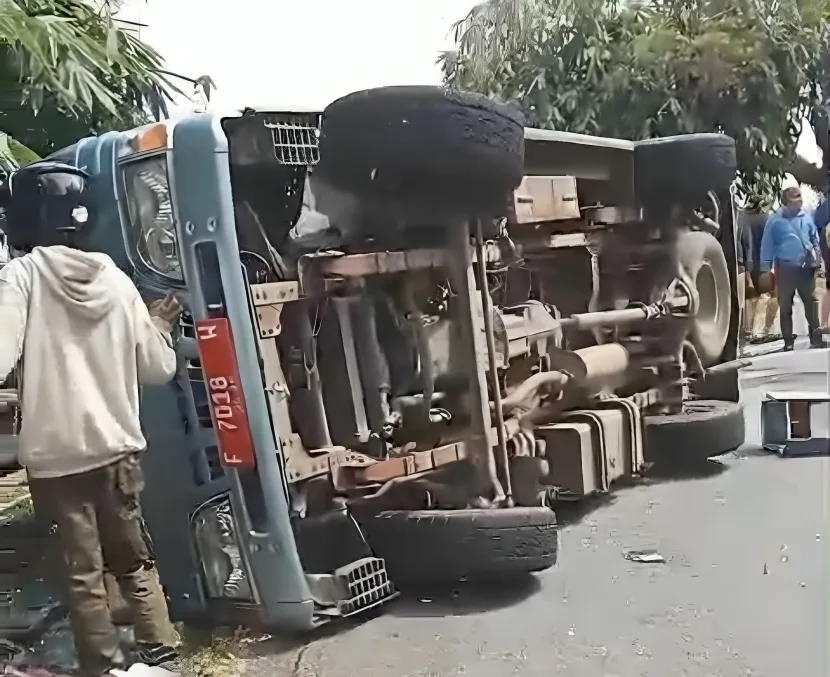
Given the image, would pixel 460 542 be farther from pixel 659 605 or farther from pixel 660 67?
pixel 660 67

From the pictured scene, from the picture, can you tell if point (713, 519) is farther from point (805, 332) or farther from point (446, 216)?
point (446, 216)

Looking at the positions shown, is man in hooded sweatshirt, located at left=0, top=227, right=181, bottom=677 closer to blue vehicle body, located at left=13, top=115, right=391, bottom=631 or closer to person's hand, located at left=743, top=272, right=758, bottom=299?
blue vehicle body, located at left=13, top=115, right=391, bottom=631

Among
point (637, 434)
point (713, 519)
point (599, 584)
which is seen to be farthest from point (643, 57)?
point (599, 584)

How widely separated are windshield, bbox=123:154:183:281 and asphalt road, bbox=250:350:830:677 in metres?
1.04

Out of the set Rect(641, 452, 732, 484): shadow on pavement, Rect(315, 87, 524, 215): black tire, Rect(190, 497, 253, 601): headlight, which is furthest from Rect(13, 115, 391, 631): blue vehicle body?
Rect(641, 452, 732, 484): shadow on pavement

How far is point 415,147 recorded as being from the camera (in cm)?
219

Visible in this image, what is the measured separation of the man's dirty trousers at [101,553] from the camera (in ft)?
7.77

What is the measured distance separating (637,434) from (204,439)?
115cm

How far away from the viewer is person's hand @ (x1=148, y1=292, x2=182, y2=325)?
230cm

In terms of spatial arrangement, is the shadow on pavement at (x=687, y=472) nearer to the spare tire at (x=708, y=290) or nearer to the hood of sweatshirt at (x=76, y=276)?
the spare tire at (x=708, y=290)

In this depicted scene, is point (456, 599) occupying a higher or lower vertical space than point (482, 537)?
lower

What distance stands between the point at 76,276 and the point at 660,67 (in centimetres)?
159

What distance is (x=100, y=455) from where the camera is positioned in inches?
92.5

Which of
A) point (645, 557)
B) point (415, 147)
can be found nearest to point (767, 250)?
point (645, 557)
